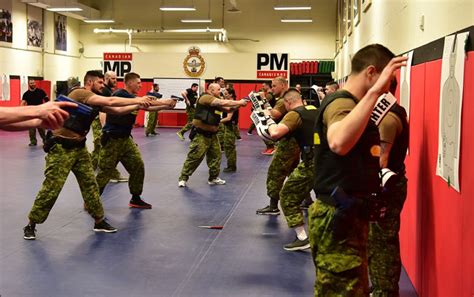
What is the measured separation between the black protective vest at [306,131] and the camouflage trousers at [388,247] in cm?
191

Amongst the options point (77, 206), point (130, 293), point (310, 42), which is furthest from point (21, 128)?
point (310, 42)

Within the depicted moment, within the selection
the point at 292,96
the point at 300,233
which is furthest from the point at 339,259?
the point at 292,96

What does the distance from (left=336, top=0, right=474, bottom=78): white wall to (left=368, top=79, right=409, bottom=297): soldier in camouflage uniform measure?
2.14ft

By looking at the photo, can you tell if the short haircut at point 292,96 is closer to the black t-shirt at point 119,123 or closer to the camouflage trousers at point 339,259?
the black t-shirt at point 119,123

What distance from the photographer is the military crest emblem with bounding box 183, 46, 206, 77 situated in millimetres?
24719

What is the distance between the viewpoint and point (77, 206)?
25.8 ft

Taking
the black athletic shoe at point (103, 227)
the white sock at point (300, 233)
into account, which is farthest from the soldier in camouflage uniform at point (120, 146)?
the white sock at point (300, 233)

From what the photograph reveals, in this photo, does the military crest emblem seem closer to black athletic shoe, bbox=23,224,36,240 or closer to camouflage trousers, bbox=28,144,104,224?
camouflage trousers, bbox=28,144,104,224

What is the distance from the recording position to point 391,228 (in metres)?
3.92

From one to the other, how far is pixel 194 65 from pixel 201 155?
15611 mm

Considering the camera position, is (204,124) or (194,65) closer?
(204,124)

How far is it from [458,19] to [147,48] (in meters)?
24.2

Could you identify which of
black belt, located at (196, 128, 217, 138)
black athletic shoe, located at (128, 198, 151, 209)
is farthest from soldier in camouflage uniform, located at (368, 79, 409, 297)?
black belt, located at (196, 128, 217, 138)

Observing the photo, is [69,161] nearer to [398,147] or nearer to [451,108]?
[398,147]
